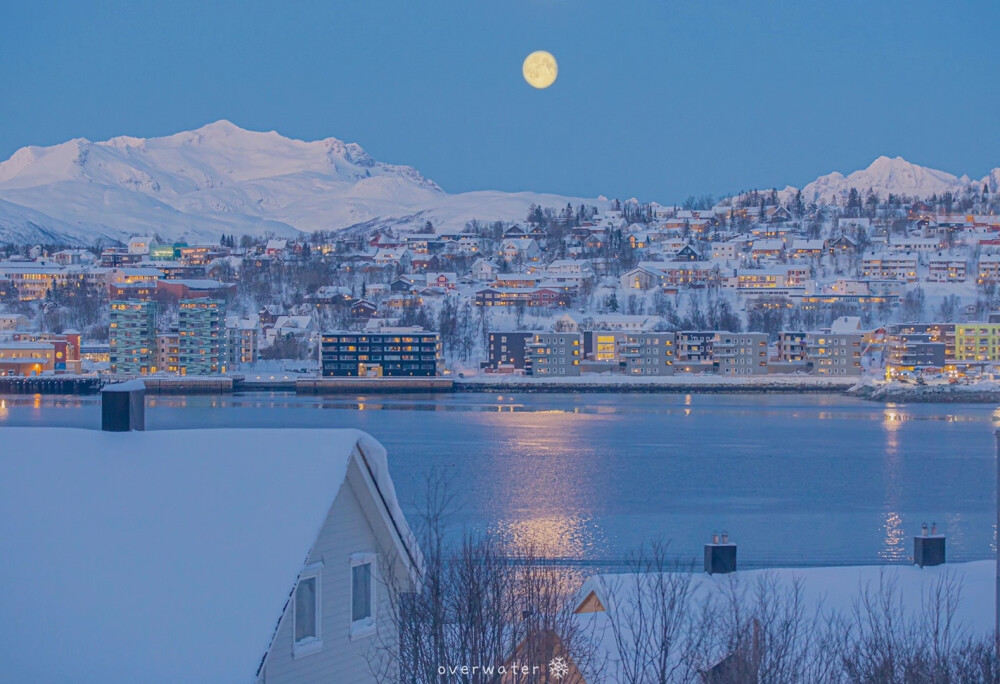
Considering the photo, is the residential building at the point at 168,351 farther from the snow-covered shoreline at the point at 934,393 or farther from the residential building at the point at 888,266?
the residential building at the point at 888,266

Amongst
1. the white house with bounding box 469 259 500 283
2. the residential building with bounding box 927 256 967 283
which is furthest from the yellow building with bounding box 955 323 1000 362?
the white house with bounding box 469 259 500 283

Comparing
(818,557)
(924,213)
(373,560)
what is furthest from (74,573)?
(924,213)

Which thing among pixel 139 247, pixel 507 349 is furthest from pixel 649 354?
pixel 139 247

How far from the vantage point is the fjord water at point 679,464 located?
8.09 metres

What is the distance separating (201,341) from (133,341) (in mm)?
1773

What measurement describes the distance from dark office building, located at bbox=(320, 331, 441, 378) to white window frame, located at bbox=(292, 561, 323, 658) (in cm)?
2545

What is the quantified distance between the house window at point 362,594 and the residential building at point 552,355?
25.6 meters

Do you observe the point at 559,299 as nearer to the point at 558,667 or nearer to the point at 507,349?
the point at 507,349

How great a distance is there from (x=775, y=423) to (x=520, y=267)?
1057 inches

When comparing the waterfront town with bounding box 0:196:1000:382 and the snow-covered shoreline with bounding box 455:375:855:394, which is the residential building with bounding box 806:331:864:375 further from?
the snow-covered shoreline with bounding box 455:375:855:394

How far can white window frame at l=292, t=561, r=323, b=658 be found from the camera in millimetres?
2000

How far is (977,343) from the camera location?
30.1 m

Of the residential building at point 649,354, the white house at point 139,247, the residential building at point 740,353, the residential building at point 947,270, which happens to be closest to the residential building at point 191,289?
the white house at point 139,247

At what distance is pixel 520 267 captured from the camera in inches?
1750
